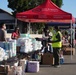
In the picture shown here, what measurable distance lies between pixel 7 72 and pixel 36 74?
6.65 ft

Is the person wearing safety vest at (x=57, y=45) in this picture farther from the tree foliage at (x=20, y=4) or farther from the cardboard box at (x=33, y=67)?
the tree foliage at (x=20, y=4)

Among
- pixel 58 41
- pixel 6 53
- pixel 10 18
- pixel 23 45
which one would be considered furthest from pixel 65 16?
pixel 10 18

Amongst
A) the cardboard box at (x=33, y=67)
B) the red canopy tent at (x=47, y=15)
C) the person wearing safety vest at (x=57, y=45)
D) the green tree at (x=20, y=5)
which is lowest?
the cardboard box at (x=33, y=67)

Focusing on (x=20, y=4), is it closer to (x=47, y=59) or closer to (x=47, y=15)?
(x=47, y=15)

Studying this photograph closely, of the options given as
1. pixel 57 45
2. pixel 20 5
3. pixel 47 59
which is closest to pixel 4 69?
pixel 57 45

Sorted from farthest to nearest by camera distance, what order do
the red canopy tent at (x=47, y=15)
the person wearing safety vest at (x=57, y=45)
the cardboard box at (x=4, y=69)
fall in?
1. the red canopy tent at (x=47, y=15)
2. the person wearing safety vest at (x=57, y=45)
3. the cardboard box at (x=4, y=69)

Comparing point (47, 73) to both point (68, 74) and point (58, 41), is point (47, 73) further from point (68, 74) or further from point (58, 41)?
point (58, 41)

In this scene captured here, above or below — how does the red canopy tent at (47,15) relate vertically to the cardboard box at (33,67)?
above

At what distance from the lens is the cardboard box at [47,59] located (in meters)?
15.1

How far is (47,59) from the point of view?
15250 mm

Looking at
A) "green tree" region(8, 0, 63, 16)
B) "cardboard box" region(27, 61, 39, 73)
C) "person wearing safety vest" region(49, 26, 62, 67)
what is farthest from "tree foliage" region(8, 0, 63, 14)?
"cardboard box" region(27, 61, 39, 73)

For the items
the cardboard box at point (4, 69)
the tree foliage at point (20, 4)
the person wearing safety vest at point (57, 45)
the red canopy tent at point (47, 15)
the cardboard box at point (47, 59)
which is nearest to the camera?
the cardboard box at point (4, 69)

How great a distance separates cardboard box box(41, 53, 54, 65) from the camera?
1514 cm

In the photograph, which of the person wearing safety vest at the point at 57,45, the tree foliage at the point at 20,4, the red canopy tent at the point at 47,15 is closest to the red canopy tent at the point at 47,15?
the red canopy tent at the point at 47,15
